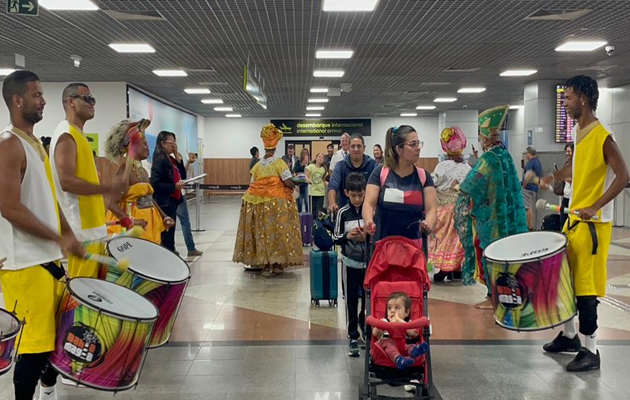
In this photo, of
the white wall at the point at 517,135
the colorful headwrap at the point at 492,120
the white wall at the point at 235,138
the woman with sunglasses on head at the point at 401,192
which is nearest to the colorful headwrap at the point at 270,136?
the colorful headwrap at the point at 492,120

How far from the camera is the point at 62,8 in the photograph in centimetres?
672

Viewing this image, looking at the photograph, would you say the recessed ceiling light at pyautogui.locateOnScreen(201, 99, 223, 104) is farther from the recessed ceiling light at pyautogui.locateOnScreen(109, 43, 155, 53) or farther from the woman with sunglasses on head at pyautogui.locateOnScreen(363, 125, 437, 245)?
the woman with sunglasses on head at pyautogui.locateOnScreen(363, 125, 437, 245)

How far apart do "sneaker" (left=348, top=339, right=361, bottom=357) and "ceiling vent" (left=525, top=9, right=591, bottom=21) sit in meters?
5.07

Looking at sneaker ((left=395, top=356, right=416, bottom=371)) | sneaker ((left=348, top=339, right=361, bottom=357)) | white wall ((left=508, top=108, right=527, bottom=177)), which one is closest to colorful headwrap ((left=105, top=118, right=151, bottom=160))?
sneaker ((left=348, top=339, right=361, bottom=357))

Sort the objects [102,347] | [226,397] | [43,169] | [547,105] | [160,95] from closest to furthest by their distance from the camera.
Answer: [102,347]
[43,169]
[226,397]
[547,105]
[160,95]

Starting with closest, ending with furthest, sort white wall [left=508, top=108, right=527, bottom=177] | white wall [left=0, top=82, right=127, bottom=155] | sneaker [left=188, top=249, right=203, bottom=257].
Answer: sneaker [left=188, top=249, right=203, bottom=257]
white wall [left=0, top=82, right=127, bottom=155]
white wall [left=508, top=108, right=527, bottom=177]

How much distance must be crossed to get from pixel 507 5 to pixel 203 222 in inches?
362

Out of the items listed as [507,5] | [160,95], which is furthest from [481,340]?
[160,95]

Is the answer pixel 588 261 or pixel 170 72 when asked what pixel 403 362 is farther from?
pixel 170 72

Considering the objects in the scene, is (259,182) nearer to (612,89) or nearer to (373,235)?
(373,235)

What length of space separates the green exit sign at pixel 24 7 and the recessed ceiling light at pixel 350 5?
3.10 m

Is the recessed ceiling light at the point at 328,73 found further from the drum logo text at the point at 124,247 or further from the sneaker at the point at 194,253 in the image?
the drum logo text at the point at 124,247

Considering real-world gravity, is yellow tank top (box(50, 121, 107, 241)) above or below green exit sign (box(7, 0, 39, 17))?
below

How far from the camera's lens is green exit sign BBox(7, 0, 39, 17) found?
4754mm
